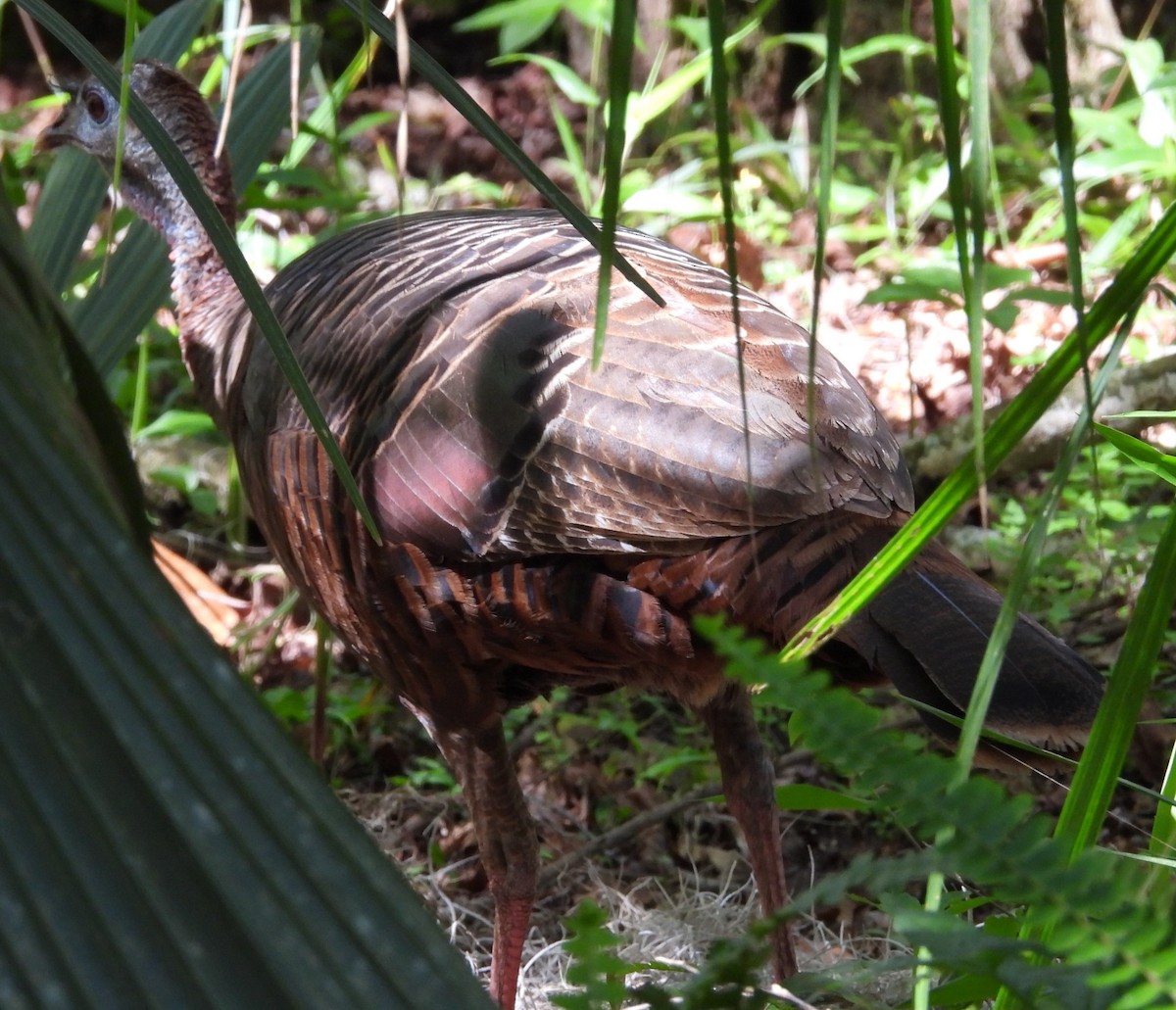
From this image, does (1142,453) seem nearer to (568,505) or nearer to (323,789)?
(568,505)

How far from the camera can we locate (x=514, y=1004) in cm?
288

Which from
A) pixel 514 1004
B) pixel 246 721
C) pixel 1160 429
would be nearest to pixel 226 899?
pixel 246 721

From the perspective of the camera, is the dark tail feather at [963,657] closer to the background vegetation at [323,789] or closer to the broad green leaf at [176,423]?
the background vegetation at [323,789]

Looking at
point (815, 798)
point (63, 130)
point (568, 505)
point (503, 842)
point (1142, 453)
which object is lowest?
point (503, 842)

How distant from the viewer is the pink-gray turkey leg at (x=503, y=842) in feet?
9.39

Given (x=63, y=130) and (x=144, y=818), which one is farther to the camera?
(x=63, y=130)

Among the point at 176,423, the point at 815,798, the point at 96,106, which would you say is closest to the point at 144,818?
the point at 815,798

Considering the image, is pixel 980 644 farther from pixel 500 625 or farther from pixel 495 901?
pixel 495 901

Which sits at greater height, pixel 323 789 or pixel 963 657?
pixel 323 789

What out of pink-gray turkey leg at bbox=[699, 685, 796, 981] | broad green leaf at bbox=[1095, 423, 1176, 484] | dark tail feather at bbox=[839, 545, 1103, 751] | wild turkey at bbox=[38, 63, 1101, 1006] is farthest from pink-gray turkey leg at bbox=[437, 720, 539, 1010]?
broad green leaf at bbox=[1095, 423, 1176, 484]

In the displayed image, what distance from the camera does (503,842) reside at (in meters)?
2.95

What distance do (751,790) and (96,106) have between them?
2.79 m

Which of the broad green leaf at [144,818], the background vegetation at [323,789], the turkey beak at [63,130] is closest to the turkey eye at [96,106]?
the turkey beak at [63,130]

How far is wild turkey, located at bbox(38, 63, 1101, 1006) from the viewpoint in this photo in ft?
6.97
